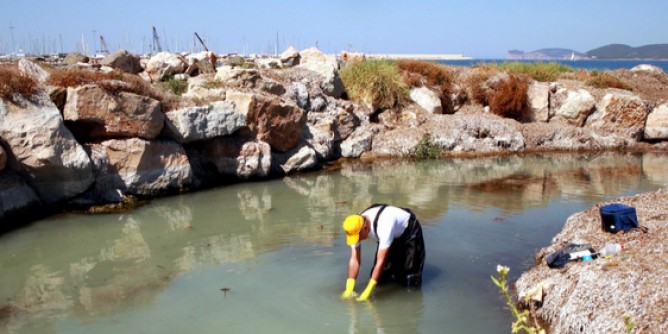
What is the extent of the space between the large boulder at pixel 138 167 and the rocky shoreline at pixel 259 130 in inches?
0.9

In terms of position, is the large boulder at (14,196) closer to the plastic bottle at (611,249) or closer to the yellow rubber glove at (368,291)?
the yellow rubber glove at (368,291)

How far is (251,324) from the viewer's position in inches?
236

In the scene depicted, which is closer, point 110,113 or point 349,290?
point 349,290

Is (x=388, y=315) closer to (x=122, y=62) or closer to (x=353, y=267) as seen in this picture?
(x=353, y=267)

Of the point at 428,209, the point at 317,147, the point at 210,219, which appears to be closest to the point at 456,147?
the point at 317,147

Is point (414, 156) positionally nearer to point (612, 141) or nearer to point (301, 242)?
point (612, 141)

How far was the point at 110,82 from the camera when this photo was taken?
1152 centimetres

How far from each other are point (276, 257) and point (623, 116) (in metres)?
15.7

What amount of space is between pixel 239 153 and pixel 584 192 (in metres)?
7.69

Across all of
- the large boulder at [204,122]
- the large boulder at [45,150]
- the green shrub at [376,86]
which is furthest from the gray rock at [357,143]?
the large boulder at [45,150]

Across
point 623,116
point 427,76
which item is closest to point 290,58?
point 427,76

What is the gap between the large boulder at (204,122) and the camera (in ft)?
40.9

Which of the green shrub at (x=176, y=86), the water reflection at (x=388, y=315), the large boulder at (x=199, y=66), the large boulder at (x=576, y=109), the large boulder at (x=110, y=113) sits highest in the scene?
the large boulder at (x=199, y=66)

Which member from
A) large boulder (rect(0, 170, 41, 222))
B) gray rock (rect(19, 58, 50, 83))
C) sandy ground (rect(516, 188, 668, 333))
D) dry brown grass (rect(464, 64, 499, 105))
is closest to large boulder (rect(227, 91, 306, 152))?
gray rock (rect(19, 58, 50, 83))
